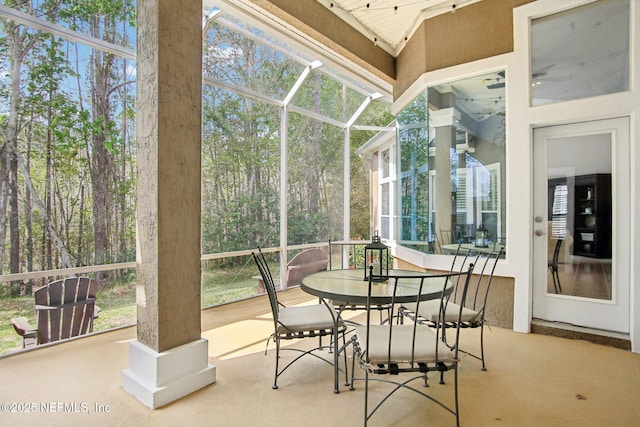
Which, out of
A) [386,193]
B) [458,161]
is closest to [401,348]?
[458,161]

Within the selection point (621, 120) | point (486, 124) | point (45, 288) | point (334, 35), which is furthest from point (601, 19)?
point (45, 288)

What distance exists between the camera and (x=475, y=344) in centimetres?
318

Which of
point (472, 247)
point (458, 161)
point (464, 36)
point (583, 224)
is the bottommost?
point (472, 247)

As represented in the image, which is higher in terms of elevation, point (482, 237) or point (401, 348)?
point (482, 237)

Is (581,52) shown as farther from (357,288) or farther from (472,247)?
(357,288)

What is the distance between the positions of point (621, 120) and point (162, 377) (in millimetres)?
4308

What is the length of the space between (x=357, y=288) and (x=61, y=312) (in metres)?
2.76

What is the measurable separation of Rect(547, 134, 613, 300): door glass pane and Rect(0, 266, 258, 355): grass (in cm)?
369

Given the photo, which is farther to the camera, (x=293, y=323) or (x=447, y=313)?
(x=447, y=313)

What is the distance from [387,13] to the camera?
4.10m

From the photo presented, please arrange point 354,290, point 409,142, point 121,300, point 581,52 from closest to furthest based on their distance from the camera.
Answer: point 354,290
point 581,52
point 121,300
point 409,142

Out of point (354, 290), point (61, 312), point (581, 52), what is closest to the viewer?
point (354, 290)

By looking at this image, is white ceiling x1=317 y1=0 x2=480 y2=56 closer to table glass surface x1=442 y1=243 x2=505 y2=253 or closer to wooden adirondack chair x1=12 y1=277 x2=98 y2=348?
table glass surface x1=442 y1=243 x2=505 y2=253

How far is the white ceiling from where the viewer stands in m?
3.85
